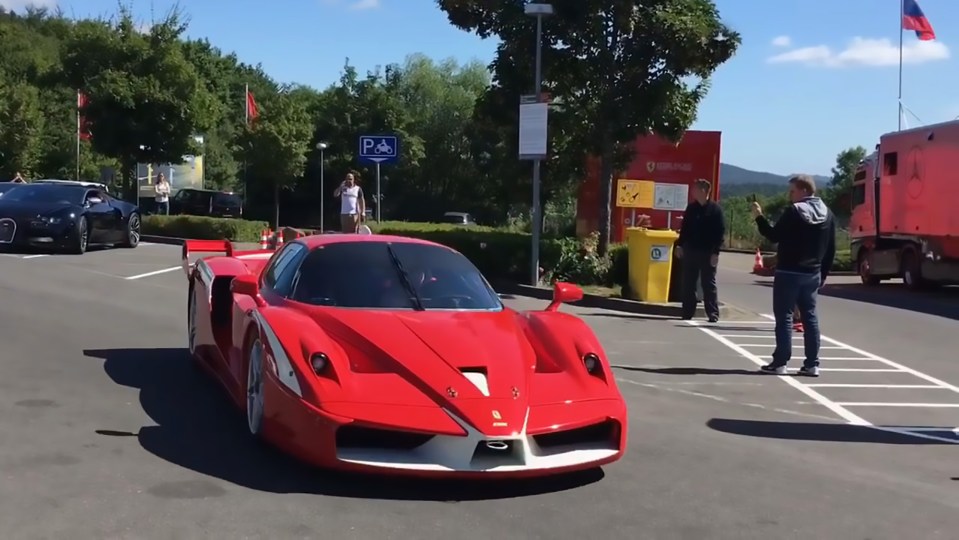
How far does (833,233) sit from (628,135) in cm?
923

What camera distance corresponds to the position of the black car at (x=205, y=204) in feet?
136

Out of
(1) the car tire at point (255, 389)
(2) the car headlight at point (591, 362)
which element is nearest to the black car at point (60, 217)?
(1) the car tire at point (255, 389)

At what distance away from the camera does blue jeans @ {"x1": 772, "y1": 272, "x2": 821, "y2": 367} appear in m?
9.48

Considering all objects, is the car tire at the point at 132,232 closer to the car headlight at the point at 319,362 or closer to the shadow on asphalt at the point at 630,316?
the shadow on asphalt at the point at 630,316

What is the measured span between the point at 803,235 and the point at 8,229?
14.3 metres

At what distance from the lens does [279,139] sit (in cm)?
4028

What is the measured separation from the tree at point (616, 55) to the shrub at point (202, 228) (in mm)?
9313

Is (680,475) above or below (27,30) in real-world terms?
below

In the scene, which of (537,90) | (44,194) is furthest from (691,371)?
(44,194)

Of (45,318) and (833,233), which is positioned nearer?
(833,233)

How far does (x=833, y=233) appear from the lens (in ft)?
31.9

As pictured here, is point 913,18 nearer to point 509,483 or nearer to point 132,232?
point 132,232

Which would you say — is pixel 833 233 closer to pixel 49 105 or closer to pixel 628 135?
pixel 628 135

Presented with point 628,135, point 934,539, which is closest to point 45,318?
point 934,539
